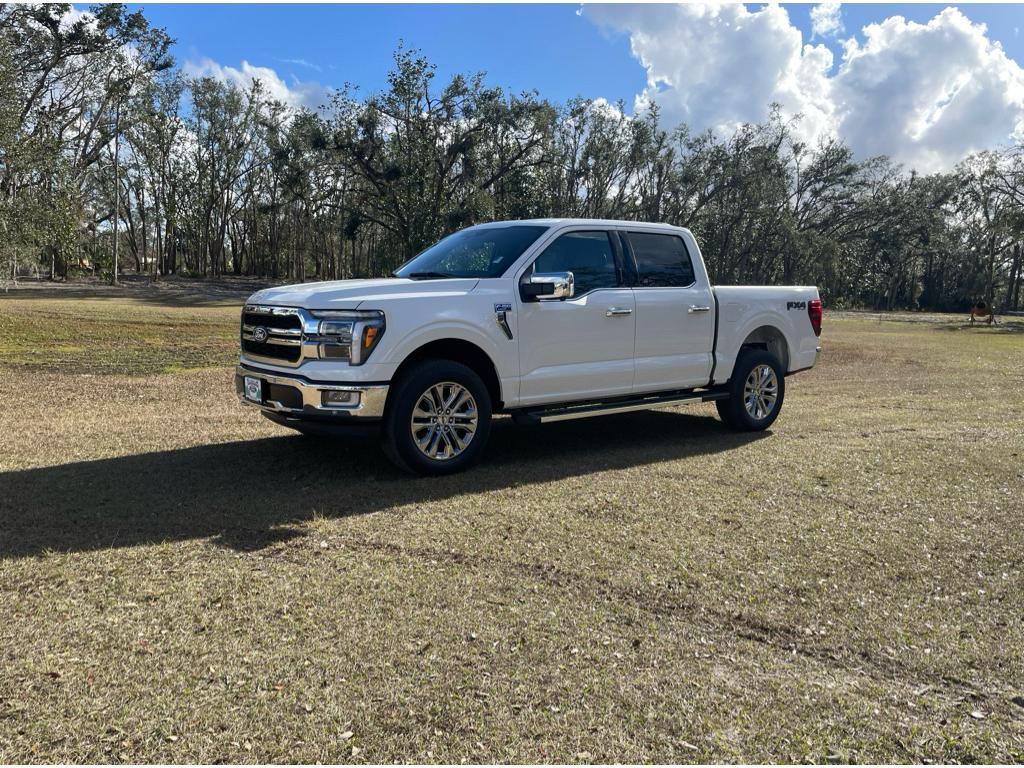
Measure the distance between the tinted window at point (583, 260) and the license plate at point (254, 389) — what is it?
2407 millimetres

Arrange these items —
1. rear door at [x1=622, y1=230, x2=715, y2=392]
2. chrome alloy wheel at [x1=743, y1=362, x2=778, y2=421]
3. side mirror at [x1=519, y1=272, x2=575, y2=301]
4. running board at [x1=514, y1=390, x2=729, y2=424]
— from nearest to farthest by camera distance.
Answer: side mirror at [x1=519, y1=272, x2=575, y2=301]
running board at [x1=514, y1=390, x2=729, y2=424]
rear door at [x1=622, y1=230, x2=715, y2=392]
chrome alloy wheel at [x1=743, y1=362, x2=778, y2=421]

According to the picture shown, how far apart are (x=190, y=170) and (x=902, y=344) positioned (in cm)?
5273

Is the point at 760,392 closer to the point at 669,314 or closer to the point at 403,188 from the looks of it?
the point at 669,314

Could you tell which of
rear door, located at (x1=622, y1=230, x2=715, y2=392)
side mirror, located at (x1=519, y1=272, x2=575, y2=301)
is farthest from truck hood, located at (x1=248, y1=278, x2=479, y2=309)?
rear door, located at (x1=622, y1=230, x2=715, y2=392)

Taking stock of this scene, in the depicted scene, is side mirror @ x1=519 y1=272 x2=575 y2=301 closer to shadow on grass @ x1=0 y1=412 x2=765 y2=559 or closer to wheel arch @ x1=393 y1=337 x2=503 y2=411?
wheel arch @ x1=393 y1=337 x2=503 y2=411

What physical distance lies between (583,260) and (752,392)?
2627 mm

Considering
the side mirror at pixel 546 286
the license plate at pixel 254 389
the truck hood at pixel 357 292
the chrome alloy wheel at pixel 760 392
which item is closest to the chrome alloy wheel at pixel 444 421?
the truck hood at pixel 357 292

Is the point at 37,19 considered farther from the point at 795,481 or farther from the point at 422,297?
the point at 795,481

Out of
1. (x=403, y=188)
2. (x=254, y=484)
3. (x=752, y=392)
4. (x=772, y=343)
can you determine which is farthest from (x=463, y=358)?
(x=403, y=188)

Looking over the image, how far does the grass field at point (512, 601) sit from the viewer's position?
9.13ft

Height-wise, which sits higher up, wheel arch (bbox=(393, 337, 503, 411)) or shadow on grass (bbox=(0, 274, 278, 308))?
shadow on grass (bbox=(0, 274, 278, 308))

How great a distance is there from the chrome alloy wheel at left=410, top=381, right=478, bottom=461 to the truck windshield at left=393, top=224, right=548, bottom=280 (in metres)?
1.08

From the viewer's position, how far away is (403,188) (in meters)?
39.7

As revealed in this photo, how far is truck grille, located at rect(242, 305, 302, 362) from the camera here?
5738 millimetres
